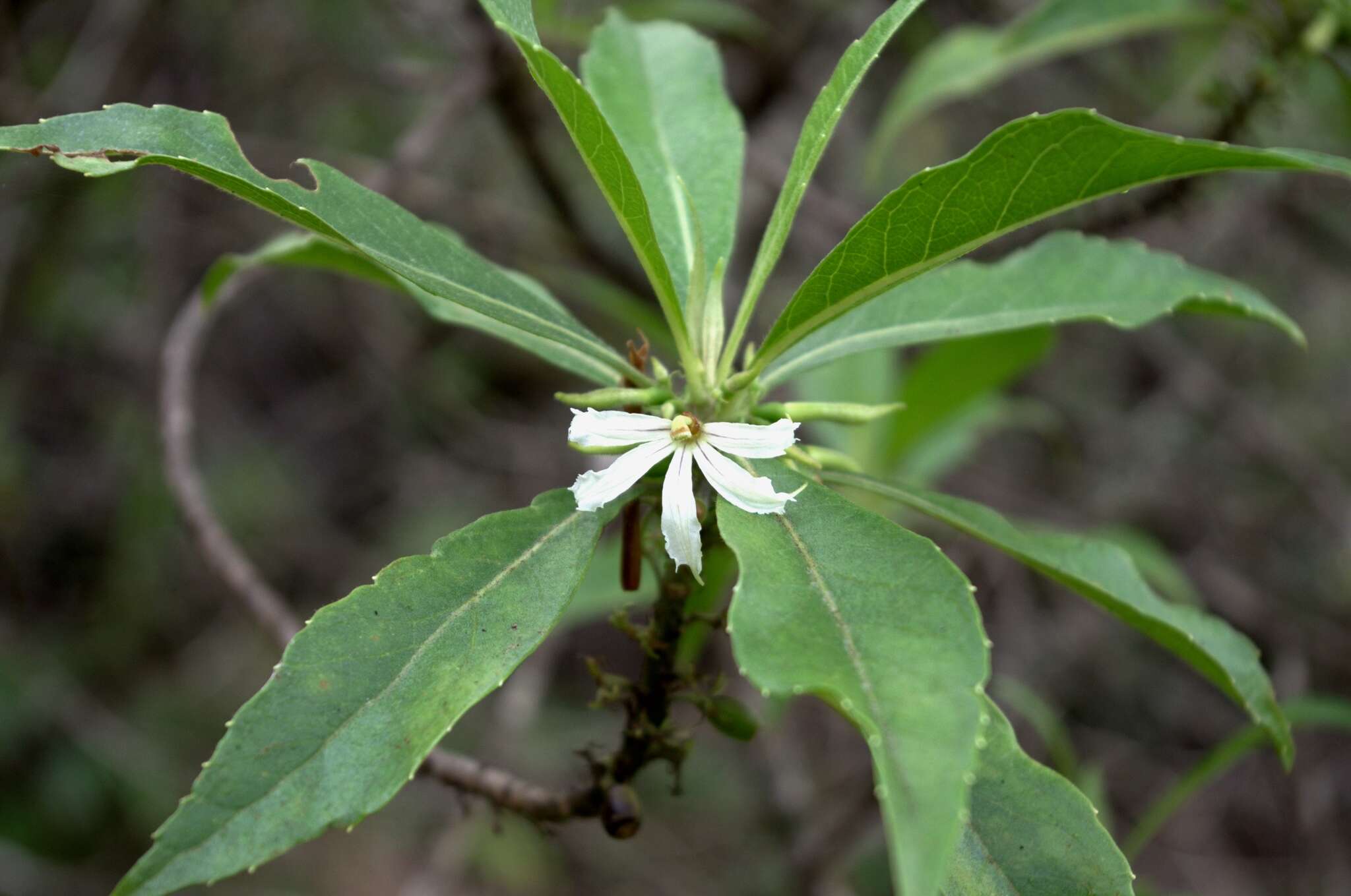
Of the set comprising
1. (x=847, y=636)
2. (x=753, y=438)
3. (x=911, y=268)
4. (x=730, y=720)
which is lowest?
(x=730, y=720)

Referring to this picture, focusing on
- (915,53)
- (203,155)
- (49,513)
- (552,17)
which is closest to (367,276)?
(203,155)

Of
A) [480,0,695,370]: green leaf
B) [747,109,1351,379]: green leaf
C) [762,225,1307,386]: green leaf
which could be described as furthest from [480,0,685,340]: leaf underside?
[762,225,1307,386]: green leaf

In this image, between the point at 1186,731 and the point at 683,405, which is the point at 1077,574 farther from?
the point at 1186,731

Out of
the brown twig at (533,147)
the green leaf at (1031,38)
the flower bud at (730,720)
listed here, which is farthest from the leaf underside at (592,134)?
the brown twig at (533,147)

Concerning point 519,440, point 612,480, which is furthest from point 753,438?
point 519,440

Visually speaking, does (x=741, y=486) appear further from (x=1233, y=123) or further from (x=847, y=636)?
(x=1233, y=123)

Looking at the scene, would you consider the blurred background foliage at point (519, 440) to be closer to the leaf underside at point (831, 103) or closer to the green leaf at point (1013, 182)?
the leaf underside at point (831, 103)
